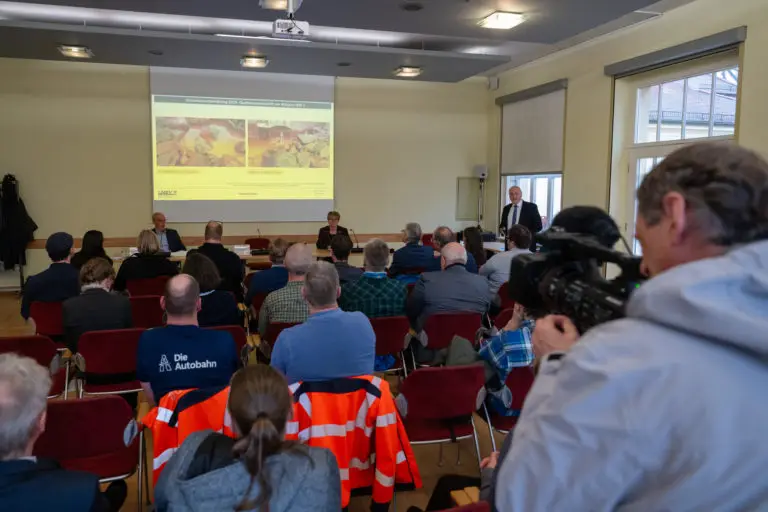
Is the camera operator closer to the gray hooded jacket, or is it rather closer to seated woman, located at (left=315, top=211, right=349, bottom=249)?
the gray hooded jacket

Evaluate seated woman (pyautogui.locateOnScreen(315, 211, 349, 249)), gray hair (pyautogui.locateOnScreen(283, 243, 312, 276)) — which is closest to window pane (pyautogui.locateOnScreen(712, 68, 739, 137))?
gray hair (pyautogui.locateOnScreen(283, 243, 312, 276))

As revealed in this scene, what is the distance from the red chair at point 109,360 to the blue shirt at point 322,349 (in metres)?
1.00

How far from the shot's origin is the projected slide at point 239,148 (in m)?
8.38

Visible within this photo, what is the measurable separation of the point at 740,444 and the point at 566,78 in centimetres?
795

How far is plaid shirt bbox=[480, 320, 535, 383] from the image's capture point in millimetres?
2645

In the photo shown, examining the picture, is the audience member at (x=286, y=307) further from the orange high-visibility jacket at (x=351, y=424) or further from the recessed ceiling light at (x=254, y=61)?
the recessed ceiling light at (x=254, y=61)

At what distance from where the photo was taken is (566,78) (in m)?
7.82

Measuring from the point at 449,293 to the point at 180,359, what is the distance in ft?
6.38

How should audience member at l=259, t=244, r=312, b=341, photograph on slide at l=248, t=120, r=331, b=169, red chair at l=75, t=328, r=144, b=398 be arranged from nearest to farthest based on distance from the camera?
red chair at l=75, t=328, r=144, b=398, audience member at l=259, t=244, r=312, b=341, photograph on slide at l=248, t=120, r=331, b=169

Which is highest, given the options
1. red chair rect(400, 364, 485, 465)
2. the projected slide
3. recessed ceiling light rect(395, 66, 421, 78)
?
recessed ceiling light rect(395, 66, 421, 78)

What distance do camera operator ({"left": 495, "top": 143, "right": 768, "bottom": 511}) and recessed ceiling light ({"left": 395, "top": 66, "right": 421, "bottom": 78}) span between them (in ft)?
23.7

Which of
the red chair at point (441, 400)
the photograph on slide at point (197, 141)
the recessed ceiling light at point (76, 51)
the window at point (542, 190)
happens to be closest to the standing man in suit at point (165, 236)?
the photograph on slide at point (197, 141)

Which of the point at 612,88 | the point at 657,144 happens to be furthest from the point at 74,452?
the point at 612,88

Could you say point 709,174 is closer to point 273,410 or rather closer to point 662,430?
point 662,430
